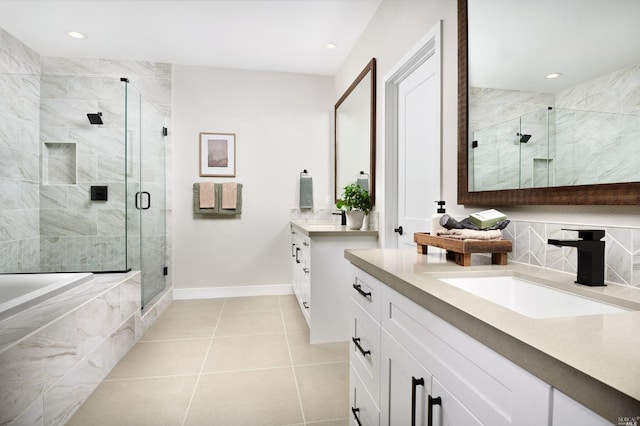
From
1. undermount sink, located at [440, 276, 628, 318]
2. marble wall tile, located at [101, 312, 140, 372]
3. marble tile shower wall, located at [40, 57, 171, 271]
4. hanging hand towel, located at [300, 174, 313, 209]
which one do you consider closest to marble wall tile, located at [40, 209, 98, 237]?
marble tile shower wall, located at [40, 57, 171, 271]

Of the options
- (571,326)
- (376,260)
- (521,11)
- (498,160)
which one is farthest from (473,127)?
(571,326)

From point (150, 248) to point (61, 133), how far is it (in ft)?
4.09

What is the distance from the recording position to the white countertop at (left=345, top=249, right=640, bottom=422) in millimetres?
409

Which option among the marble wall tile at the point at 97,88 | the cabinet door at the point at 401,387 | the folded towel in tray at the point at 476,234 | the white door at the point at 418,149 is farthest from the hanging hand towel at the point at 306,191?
the cabinet door at the point at 401,387

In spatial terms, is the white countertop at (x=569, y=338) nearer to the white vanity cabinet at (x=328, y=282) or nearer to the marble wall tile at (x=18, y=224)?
the white vanity cabinet at (x=328, y=282)

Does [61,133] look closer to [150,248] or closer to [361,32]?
[150,248]

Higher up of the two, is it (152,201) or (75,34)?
(75,34)

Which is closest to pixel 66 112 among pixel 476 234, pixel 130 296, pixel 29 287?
pixel 29 287

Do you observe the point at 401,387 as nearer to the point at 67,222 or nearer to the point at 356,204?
the point at 356,204

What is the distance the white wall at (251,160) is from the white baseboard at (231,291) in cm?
6

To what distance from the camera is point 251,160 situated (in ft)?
13.3

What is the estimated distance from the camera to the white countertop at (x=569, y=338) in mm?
409

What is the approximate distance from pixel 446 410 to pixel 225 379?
1734 millimetres

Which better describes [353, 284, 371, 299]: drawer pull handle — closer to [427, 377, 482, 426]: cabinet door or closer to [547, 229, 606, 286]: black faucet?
[427, 377, 482, 426]: cabinet door
